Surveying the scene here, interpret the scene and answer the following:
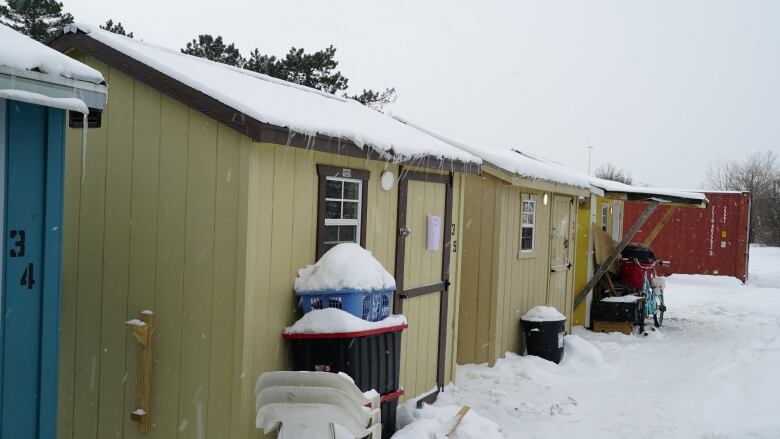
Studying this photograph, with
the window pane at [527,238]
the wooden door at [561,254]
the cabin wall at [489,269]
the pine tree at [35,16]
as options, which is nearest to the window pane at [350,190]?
the cabin wall at [489,269]

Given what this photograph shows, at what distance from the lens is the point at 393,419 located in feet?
19.5

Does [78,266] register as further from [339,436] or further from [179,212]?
[339,436]

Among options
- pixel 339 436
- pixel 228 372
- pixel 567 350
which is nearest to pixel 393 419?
pixel 228 372

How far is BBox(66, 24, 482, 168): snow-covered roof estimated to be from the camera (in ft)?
15.9

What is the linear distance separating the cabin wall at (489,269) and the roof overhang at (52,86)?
618cm

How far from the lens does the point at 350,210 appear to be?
235 inches

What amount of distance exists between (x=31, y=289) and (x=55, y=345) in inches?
13.0

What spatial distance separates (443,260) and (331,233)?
2270 millimetres

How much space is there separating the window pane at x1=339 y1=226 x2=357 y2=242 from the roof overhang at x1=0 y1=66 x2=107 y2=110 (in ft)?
8.90

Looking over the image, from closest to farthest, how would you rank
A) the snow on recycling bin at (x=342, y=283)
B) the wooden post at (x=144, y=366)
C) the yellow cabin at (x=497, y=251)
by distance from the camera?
1. the wooden post at (x=144, y=366)
2. the snow on recycling bin at (x=342, y=283)
3. the yellow cabin at (x=497, y=251)

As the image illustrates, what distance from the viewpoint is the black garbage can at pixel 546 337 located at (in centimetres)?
948

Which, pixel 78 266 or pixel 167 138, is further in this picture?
pixel 78 266

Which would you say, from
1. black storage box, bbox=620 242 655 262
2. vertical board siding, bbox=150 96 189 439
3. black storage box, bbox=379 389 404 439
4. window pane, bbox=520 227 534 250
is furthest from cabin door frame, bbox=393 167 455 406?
black storage box, bbox=620 242 655 262

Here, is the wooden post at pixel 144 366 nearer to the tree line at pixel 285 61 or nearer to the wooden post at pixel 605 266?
the wooden post at pixel 605 266
